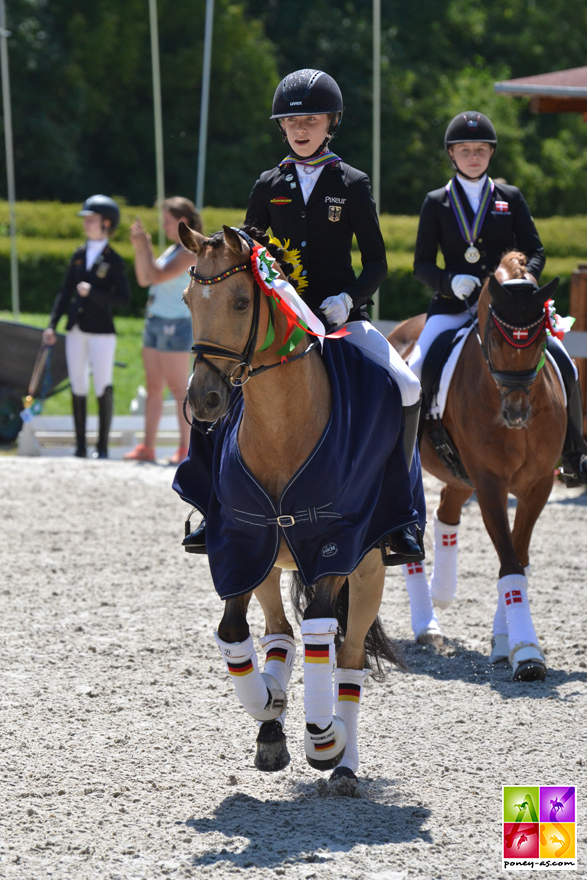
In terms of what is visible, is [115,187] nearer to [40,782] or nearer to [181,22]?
[181,22]

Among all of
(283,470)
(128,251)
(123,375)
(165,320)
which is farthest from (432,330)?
(128,251)

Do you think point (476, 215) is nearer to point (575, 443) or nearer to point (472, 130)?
point (472, 130)

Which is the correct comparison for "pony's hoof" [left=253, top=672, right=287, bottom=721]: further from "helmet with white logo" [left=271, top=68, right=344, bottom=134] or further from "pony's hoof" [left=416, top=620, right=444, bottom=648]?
"helmet with white logo" [left=271, top=68, right=344, bottom=134]

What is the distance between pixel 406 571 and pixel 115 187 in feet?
101

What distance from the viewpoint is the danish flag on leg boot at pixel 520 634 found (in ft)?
17.0

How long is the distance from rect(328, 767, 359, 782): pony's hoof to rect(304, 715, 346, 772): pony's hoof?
0.55 feet

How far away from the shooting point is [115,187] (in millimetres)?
34938

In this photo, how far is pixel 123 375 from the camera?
15.6 meters

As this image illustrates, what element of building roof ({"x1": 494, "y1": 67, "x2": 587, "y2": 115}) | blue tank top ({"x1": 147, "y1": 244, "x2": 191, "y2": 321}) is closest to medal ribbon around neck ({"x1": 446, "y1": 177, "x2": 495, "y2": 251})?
building roof ({"x1": 494, "y1": 67, "x2": 587, "y2": 115})

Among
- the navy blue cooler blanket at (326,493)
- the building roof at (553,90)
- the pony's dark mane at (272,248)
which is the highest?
the building roof at (553,90)

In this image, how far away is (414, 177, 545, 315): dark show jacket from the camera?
6012 mm

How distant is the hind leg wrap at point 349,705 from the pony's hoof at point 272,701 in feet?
0.75

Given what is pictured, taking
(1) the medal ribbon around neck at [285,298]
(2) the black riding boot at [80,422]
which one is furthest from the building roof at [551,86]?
(1) the medal ribbon around neck at [285,298]

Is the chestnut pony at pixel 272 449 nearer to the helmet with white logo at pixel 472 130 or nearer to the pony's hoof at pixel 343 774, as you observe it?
the pony's hoof at pixel 343 774
